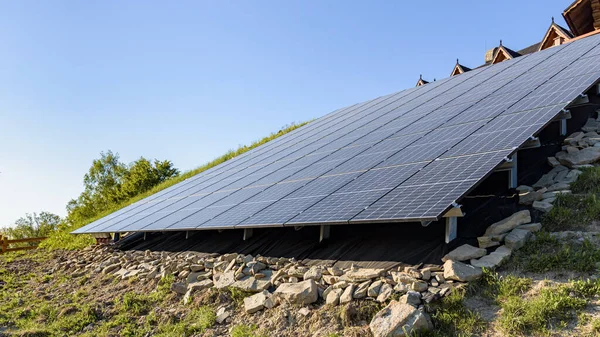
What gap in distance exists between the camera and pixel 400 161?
803 cm

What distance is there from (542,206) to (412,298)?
312 cm

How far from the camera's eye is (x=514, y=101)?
9.14m

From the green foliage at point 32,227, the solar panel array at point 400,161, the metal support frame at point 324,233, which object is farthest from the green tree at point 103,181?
the metal support frame at point 324,233

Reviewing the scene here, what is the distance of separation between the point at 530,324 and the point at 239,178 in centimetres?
1012

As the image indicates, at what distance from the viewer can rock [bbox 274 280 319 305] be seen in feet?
19.8

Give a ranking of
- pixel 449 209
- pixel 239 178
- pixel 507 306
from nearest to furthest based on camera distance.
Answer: pixel 507 306 < pixel 449 209 < pixel 239 178

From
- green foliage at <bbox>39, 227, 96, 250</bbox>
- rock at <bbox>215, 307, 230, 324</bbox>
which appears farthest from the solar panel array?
green foliage at <bbox>39, 227, 96, 250</bbox>

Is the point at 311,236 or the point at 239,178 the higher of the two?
the point at 239,178

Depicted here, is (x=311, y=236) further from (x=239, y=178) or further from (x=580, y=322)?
(x=239, y=178)

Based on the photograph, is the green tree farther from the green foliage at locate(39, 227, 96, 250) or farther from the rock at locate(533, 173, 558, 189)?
the rock at locate(533, 173, 558, 189)

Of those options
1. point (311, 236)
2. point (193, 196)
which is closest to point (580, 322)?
point (311, 236)

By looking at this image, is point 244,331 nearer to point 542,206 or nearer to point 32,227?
point 542,206

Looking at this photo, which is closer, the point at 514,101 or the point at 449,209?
the point at 449,209

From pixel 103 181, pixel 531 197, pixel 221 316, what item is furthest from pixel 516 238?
pixel 103 181
